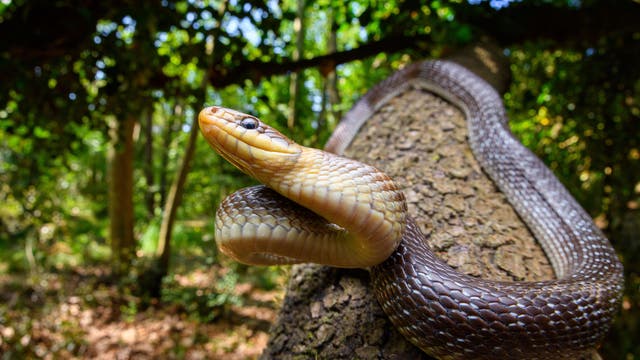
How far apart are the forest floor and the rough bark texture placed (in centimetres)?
290

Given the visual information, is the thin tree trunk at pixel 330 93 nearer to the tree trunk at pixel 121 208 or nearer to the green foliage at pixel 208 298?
the green foliage at pixel 208 298

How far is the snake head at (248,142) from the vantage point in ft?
4.08

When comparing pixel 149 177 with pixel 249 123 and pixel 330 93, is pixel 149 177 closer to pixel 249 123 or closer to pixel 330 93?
pixel 330 93

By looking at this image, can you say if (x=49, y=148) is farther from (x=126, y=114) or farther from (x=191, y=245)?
(x=191, y=245)

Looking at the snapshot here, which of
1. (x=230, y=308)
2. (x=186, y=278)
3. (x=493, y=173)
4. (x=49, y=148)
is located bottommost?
(x=186, y=278)

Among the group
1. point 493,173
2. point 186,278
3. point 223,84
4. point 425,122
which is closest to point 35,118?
point 223,84

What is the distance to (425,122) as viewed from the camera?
9.23ft

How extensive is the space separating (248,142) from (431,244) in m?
1.02

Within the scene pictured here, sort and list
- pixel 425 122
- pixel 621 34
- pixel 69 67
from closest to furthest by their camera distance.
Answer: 1. pixel 425 122
2. pixel 69 67
3. pixel 621 34

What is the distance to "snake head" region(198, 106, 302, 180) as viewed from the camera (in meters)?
1.24

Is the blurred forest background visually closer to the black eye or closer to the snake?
the snake

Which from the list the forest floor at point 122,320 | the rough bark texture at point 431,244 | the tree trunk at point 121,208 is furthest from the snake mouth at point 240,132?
the tree trunk at point 121,208

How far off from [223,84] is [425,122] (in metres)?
1.97

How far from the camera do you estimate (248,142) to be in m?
1.26
